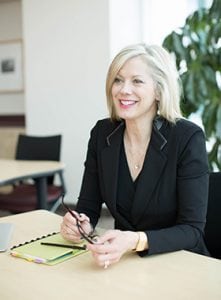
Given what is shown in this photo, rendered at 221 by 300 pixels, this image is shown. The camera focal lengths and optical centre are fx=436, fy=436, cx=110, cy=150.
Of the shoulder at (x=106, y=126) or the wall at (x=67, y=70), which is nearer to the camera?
the shoulder at (x=106, y=126)

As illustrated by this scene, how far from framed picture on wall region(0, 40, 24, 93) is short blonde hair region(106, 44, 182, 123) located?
3803 mm

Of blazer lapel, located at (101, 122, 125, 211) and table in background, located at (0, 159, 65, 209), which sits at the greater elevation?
blazer lapel, located at (101, 122, 125, 211)

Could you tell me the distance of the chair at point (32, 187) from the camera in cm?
349

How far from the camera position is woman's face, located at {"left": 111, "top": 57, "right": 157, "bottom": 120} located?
5.22ft

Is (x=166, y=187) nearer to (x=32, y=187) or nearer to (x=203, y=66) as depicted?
(x=203, y=66)

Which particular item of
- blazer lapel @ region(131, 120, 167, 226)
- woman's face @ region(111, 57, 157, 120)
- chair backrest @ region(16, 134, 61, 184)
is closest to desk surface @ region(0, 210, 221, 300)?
blazer lapel @ region(131, 120, 167, 226)

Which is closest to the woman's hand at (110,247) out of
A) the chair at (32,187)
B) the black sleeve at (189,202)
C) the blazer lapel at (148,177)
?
the black sleeve at (189,202)

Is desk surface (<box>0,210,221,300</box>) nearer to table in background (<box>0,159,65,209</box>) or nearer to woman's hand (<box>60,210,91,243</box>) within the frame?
woman's hand (<box>60,210,91,243</box>)

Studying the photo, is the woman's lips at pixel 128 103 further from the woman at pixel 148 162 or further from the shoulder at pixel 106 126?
the shoulder at pixel 106 126

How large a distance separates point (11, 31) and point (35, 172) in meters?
2.80

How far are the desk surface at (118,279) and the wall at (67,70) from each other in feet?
10.6

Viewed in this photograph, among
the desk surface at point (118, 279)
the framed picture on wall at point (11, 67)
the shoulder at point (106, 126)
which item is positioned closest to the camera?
the desk surface at point (118, 279)

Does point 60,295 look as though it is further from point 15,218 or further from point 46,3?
point 46,3

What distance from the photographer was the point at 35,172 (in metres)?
3.21
